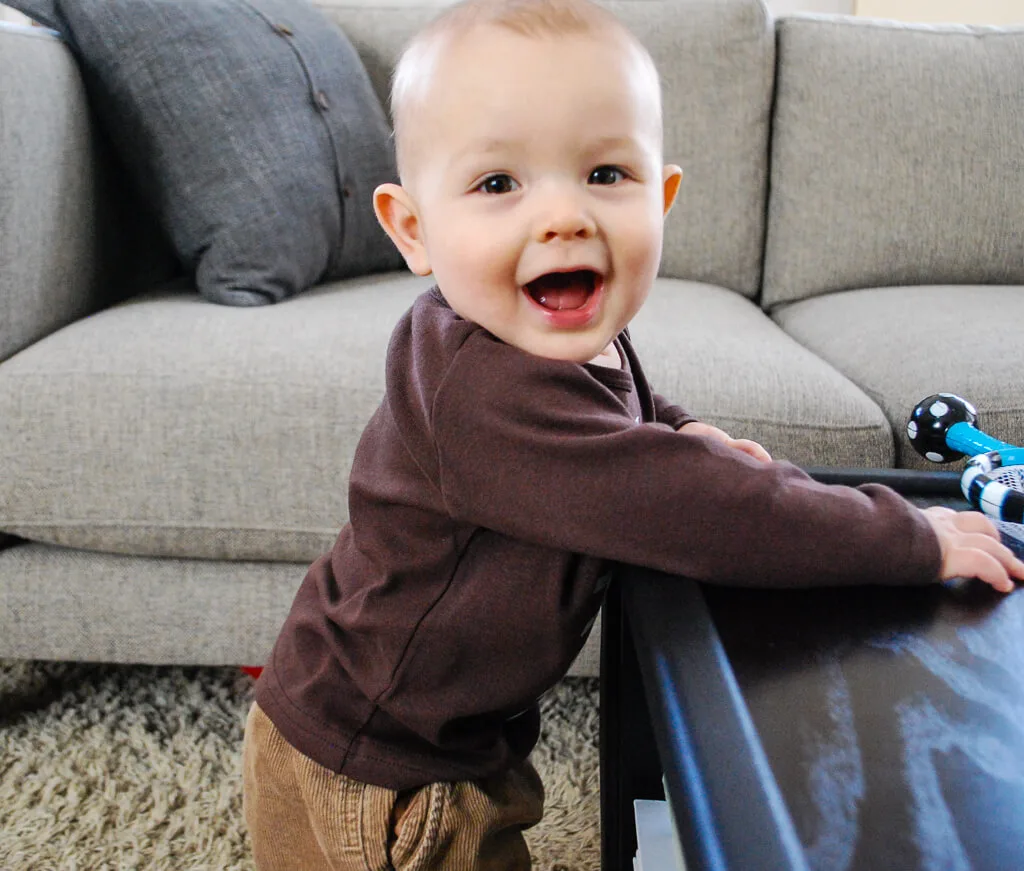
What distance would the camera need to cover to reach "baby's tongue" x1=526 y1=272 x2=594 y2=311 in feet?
2.03

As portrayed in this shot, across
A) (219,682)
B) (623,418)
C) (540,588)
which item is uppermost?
(623,418)

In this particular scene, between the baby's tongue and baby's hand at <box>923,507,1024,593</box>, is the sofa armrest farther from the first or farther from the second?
baby's hand at <box>923,507,1024,593</box>

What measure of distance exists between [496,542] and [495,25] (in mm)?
318

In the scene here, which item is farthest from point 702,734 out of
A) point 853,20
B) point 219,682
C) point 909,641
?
point 853,20

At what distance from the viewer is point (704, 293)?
158cm

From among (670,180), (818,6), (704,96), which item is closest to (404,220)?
(670,180)

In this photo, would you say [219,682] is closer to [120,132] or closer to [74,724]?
[74,724]

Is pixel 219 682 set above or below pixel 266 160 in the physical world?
below

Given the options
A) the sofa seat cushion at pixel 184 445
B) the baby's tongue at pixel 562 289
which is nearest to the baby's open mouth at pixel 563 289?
the baby's tongue at pixel 562 289

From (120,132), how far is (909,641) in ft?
3.97

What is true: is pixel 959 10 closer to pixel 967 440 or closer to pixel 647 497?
pixel 967 440

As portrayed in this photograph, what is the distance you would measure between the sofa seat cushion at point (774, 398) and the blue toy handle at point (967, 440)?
0.34 metres

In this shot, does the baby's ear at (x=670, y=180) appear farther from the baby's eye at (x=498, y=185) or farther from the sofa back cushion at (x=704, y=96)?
the sofa back cushion at (x=704, y=96)

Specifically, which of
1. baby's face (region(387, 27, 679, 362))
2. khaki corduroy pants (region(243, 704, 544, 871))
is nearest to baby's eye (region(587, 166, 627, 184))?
baby's face (region(387, 27, 679, 362))
